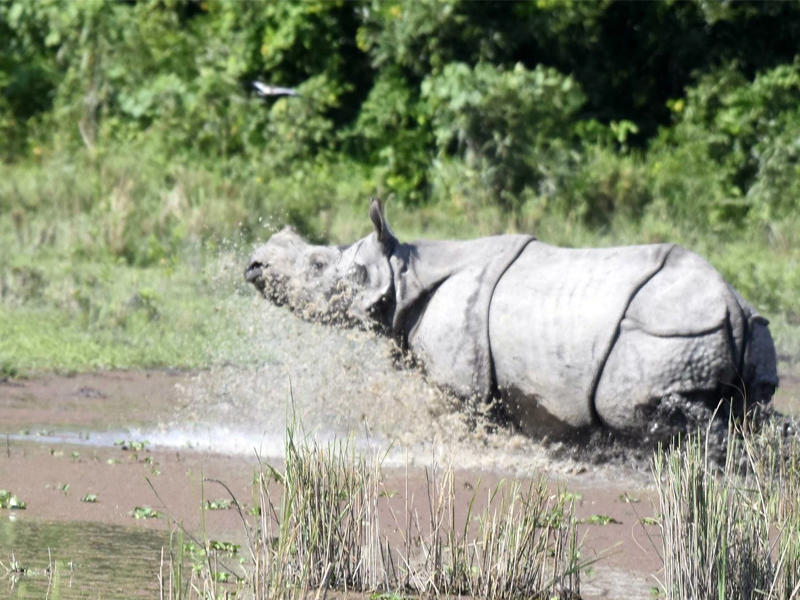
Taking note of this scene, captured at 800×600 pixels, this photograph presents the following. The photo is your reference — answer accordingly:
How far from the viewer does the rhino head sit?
762cm

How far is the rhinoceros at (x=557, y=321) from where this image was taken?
6773 millimetres

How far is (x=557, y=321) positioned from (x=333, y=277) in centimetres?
140

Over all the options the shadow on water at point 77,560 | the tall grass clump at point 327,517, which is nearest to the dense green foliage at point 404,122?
the shadow on water at point 77,560

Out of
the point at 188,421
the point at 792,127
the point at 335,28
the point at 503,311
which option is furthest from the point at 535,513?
the point at 335,28

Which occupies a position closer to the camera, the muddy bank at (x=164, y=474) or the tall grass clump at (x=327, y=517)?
the tall grass clump at (x=327, y=517)

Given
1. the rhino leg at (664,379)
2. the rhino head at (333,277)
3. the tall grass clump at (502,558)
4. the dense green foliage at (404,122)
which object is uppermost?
the dense green foliage at (404,122)

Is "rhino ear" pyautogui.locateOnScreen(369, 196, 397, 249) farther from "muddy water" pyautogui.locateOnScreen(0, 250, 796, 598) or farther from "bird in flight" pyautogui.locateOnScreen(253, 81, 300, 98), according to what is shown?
"bird in flight" pyautogui.locateOnScreen(253, 81, 300, 98)

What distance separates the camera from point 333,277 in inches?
307

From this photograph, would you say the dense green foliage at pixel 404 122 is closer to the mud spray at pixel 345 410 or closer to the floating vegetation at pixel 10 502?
the mud spray at pixel 345 410

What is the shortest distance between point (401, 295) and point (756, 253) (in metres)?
7.75

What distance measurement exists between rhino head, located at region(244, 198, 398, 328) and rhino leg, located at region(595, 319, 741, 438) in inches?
53.2

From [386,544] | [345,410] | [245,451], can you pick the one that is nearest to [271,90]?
[345,410]

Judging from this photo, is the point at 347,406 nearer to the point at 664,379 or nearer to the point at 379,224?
the point at 379,224

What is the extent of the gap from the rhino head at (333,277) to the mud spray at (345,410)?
131 millimetres
